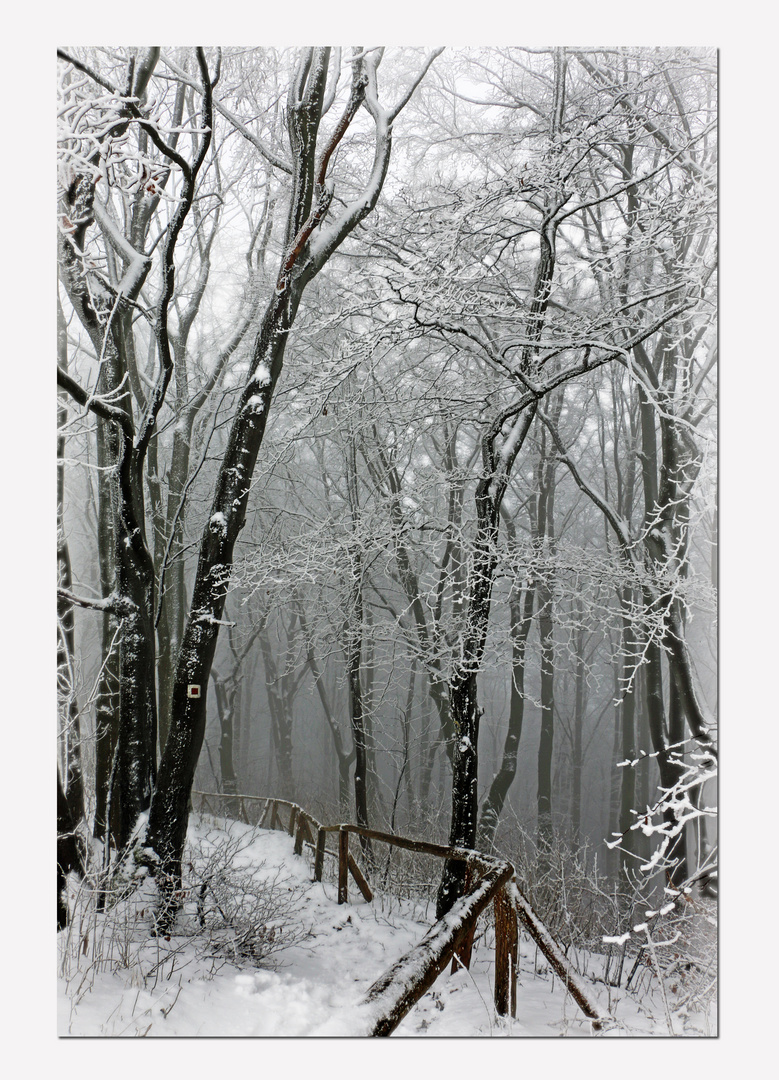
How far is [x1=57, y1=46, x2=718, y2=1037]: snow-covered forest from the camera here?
9.25 ft

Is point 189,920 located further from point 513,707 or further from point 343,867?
point 513,707

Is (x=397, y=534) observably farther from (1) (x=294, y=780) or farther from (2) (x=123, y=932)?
(1) (x=294, y=780)

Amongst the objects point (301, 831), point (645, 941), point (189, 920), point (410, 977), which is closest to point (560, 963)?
point (410, 977)

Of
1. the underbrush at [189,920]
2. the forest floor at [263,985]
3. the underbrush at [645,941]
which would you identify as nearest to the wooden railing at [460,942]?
the forest floor at [263,985]

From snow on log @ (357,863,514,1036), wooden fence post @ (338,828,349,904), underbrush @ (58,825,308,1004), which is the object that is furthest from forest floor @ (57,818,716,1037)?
snow on log @ (357,863,514,1036)

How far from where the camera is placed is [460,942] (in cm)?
214

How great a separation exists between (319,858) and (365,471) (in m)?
2.80

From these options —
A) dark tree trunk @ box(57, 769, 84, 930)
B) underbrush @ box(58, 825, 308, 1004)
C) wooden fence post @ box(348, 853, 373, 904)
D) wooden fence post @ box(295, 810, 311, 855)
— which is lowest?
Answer: wooden fence post @ box(348, 853, 373, 904)

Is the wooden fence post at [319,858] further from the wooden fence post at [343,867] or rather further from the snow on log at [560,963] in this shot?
the snow on log at [560,963]

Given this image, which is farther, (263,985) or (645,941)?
(645,941)

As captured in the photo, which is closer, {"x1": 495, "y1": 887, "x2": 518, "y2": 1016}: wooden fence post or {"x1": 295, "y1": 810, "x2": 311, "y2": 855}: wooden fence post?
{"x1": 495, "y1": 887, "x2": 518, "y2": 1016}: wooden fence post

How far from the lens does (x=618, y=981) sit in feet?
9.62

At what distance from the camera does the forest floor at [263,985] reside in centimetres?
259

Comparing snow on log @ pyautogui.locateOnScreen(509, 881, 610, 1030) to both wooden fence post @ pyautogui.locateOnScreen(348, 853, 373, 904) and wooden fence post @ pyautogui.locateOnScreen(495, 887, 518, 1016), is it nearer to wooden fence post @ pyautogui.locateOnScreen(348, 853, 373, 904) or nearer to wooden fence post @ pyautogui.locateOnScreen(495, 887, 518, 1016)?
wooden fence post @ pyautogui.locateOnScreen(495, 887, 518, 1016)
